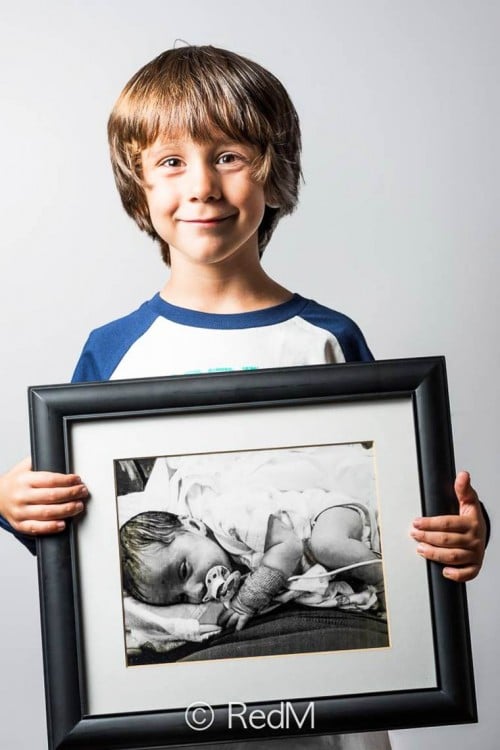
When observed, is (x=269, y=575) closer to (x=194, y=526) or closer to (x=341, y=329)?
(x=194, y=526)

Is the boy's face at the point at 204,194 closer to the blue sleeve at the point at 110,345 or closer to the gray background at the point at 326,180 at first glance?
the blue sleeve at the point at 110,345

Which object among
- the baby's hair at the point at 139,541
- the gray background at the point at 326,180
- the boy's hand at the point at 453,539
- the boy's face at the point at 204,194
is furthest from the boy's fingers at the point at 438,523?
the gray background at the point at 326,180

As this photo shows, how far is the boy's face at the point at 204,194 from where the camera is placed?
1025 mm

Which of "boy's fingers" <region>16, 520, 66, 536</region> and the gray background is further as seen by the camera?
the gray background

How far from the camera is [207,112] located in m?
1.03

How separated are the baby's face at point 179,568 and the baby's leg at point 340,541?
83 millimetres

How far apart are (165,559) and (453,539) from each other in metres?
0.25

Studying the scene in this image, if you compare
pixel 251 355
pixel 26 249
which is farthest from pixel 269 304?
pixel 26 249

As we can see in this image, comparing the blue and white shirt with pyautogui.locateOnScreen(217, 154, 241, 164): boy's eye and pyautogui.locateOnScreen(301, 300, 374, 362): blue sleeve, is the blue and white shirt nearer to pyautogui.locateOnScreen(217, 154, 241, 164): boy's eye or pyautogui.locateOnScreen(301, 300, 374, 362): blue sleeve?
pyautogui.locateOnScreen(301, 300, 374, 362): blue sleeve

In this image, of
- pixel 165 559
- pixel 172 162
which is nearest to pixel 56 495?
pixel 165 559

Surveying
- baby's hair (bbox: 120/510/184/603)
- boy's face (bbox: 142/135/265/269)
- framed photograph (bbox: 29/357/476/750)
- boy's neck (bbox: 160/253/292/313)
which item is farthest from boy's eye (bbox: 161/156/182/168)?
baby's hair (bbox: 120/510/184/603)

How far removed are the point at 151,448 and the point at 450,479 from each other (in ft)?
0.87

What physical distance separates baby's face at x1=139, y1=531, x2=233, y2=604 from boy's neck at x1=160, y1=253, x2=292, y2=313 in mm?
270

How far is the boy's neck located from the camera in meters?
1.10
